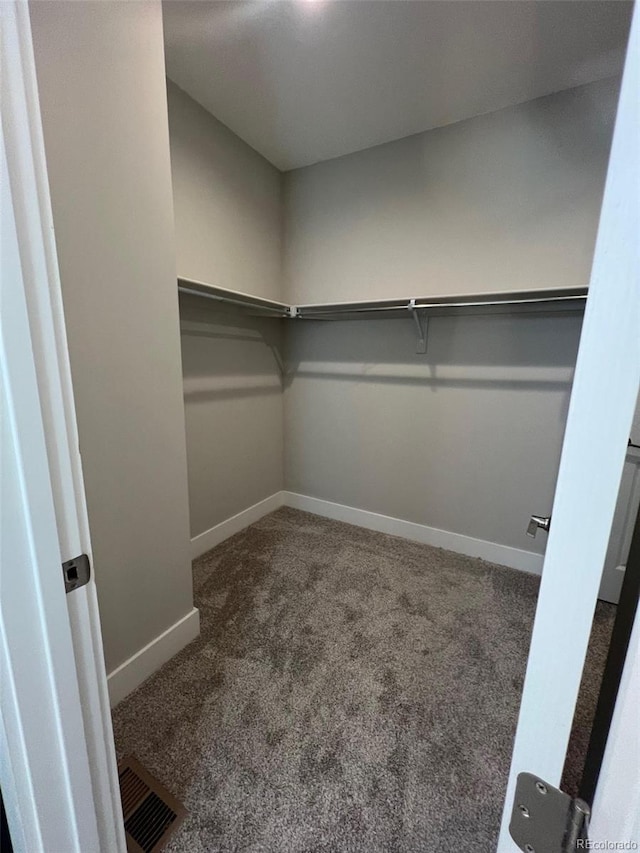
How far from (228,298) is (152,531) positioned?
1268 mm

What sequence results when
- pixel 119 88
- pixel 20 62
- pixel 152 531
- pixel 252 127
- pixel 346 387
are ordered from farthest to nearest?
pixel 346 387 < pixel 252 127 < pixel 152 531 < pixel 119 88 < pixel 20 62

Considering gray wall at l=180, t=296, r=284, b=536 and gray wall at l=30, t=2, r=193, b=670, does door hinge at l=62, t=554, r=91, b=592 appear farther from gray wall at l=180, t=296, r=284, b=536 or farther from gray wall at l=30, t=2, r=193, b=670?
gray wall at l=180, t=296, r=284, b=536

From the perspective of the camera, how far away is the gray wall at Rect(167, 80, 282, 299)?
1.93m

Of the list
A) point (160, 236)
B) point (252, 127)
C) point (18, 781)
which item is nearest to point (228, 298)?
point (160, 236)

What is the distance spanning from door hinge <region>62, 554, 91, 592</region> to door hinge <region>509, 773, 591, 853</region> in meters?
0.68

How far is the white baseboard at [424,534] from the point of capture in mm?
2221

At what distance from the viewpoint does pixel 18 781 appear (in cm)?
59

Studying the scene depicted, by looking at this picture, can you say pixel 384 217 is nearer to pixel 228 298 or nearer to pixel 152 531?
pixel 228 298

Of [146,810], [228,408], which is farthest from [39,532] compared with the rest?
[228,408]

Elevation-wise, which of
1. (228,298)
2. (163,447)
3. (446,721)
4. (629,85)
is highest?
(228,298)

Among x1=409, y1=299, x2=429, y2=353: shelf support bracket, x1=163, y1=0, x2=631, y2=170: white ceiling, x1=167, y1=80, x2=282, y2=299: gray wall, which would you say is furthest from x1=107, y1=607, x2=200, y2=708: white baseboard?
x1=163, y1=0, x2=631, y2=170: white ceiling

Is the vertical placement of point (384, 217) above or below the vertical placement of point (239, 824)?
above

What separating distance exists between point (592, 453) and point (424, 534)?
7.88ft

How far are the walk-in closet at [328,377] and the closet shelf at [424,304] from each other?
0.09 feet
